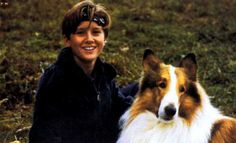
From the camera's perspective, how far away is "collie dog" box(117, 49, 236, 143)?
14.2ft

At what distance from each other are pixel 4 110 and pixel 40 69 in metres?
1.33

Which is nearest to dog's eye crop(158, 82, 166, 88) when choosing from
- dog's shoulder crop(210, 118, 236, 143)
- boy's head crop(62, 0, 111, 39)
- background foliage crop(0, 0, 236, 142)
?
dog's shoulder crop(210, 118, 236, 143)

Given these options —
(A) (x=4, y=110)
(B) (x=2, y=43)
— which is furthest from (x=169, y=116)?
(B) (x=2, y=43)

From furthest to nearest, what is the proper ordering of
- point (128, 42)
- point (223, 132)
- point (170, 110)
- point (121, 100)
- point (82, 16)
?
point (128, 42) → point (121, 100) → point (82, 16) → point (223, 132) → point (170, 110)

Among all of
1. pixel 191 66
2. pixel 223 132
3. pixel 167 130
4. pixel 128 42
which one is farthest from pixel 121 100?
pixel 128 42

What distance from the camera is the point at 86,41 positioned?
4664 millimetres

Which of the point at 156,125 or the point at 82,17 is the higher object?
the point at 82,17

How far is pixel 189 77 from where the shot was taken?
4504mm

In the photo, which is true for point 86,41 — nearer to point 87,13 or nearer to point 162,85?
point 87,13

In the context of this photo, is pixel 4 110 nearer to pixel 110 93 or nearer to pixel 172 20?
pixel 110 93

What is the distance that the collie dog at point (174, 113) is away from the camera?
4.33 meters

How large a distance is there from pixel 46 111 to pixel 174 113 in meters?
1.13

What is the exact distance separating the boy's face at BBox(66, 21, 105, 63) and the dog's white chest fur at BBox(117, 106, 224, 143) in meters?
0.70

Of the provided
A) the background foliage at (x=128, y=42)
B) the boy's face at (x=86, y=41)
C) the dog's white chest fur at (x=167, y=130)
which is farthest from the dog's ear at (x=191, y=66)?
the background foliage at (x=128, y=42)
